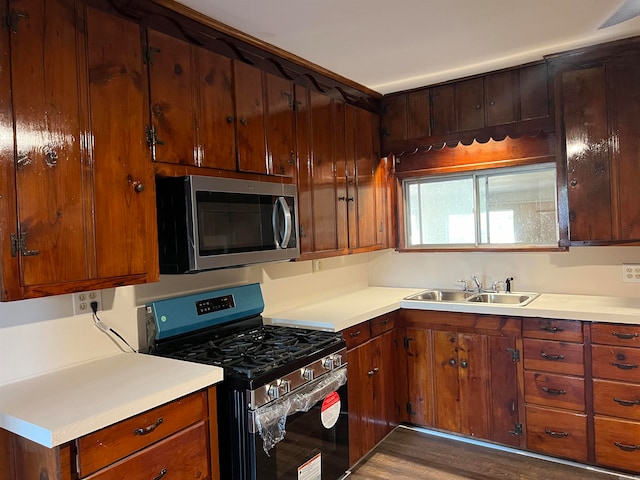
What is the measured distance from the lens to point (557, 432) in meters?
A: 2.74

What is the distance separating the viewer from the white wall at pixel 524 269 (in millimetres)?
3057

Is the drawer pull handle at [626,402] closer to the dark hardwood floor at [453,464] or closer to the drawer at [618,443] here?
the drawer at [618,443]

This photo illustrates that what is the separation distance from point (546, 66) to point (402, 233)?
1557mm

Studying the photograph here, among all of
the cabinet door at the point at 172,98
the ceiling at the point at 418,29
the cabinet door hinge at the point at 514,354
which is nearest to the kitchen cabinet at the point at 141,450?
the cabinet door at the point at 172,98

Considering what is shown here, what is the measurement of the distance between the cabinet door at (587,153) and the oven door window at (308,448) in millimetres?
1799

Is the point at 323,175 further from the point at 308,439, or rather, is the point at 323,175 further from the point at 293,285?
the point at 308,439

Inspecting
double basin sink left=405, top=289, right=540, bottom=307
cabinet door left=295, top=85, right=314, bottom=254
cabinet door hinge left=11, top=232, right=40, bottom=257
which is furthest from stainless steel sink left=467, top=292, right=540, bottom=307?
cabinet door hinge left=11, top=232, right=40, bottom=257

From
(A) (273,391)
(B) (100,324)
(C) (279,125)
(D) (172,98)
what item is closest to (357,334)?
(A) (273,391)

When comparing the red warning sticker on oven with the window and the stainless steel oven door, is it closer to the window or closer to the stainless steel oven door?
the stainless steel oven door

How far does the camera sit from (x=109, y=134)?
176cm

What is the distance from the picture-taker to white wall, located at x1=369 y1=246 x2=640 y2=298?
3.06 meters

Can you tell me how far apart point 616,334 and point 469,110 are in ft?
5.57

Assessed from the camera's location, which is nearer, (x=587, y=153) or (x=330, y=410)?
(x=330, y=410)

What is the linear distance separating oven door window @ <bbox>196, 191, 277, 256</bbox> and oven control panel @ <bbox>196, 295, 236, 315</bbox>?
0.37m
